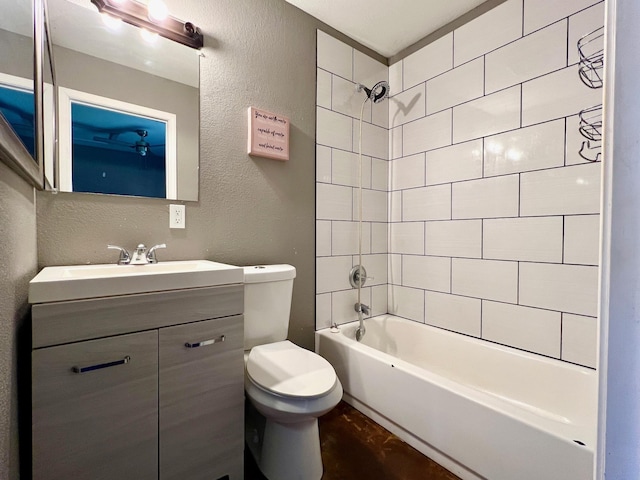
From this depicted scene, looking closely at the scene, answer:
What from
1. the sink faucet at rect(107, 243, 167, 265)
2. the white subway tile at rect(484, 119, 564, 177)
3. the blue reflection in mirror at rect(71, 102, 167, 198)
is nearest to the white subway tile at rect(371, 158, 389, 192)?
the white subway tile at rect(484, 119, 564, 177)

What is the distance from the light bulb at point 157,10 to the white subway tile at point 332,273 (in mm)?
1446

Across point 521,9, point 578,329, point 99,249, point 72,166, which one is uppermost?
point 521,9

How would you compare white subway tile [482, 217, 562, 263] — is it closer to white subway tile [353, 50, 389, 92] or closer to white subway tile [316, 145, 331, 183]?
white subway tile [316, 145, 331, 183]

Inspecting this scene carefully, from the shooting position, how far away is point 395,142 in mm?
2262

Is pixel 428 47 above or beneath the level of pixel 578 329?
above

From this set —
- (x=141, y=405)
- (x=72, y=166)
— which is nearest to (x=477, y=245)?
(x=141, y=405)

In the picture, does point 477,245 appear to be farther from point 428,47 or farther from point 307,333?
point 428,47

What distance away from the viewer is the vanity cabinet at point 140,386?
855 millimetres

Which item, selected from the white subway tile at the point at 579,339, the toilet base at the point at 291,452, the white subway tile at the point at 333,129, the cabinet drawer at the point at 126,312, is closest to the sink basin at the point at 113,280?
the cabinet drawer at the point at 126,312

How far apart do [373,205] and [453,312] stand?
0.90 m

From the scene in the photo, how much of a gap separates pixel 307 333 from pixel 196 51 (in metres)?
Result: 1.67

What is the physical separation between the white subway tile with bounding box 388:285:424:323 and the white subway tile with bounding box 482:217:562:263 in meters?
0.57

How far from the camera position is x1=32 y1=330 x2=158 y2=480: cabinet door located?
84 centimetres

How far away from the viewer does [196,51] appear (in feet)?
4.86
